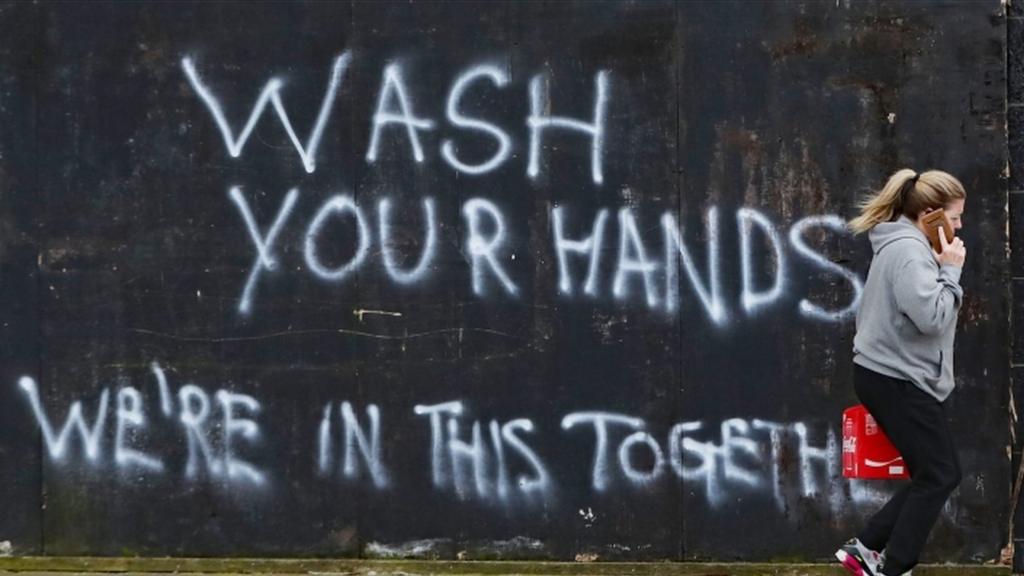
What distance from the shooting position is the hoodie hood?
577 centimetres

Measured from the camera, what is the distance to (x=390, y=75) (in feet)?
Result: 21.9

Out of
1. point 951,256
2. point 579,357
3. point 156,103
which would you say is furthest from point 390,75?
point 951,256

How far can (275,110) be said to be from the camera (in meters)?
6.74

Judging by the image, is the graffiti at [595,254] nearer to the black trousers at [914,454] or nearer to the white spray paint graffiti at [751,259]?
the white spray paint graffiti at [751,259]

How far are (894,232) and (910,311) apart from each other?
35cm

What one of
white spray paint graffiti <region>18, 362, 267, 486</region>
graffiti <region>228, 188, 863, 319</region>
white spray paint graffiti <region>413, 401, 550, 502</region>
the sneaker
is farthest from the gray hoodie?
white spray paint graffiti <region>18, 362, 267, 486</region>

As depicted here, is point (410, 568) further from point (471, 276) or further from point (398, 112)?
point (398, 112)

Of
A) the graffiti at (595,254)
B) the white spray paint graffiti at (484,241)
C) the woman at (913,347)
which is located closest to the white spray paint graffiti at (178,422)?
the graffiti at (595,254)

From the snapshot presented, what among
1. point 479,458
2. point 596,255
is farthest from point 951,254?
point 479,458

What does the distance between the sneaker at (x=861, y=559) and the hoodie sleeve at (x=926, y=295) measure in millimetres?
904

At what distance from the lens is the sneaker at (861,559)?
234 inches

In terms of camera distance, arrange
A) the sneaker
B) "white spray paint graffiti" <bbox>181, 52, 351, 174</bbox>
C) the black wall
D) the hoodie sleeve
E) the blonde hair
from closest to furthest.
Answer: the hoodie sleeve < the blonde hair < the sneaker < the black wall < "white spray paint graffiti" <bbox>181, 52, 351, 174</bbox>

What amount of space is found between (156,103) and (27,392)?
4.52ft

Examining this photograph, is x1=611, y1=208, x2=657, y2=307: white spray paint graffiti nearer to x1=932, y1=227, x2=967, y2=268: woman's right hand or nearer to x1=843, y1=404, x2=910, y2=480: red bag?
x1=843, y1=404, x2=910, y2=480: red bag
